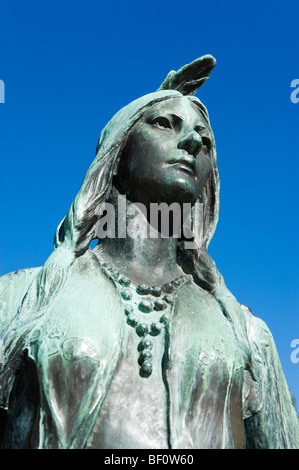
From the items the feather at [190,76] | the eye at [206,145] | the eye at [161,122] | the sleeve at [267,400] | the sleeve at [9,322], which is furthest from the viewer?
the feather at [190,76]

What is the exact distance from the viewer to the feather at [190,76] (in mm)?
5102

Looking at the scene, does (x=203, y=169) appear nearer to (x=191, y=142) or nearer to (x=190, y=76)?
(x=191, y=142)

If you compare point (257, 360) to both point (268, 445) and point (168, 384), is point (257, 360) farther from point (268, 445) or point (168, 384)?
point (168, 384)

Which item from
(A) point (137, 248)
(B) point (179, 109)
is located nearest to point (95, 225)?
(A) point (137, 248)

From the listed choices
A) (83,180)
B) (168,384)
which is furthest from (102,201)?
(168,384)

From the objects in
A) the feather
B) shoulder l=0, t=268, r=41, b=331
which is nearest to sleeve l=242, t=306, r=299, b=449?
shoulder l=0, t=268, r=41, b=331

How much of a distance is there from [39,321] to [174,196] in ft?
3.95

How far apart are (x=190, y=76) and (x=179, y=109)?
67 cm

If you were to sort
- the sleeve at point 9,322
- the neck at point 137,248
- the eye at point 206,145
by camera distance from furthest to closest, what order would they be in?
the eye at point 206,145 < the neck at point 137,248 < the sleeve at point 9,322

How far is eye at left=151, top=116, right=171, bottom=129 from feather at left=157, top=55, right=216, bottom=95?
2.38 ft

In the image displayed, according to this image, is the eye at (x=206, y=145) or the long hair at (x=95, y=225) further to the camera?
the eye at (x=206, y=145)

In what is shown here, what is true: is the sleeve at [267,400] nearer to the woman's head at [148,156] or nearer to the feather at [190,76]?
the woman's head at [148,156]

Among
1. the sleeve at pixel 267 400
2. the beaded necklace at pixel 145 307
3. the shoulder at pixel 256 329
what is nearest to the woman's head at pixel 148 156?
the beaded necklace at pixel 145 307

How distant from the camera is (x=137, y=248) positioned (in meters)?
4.46
